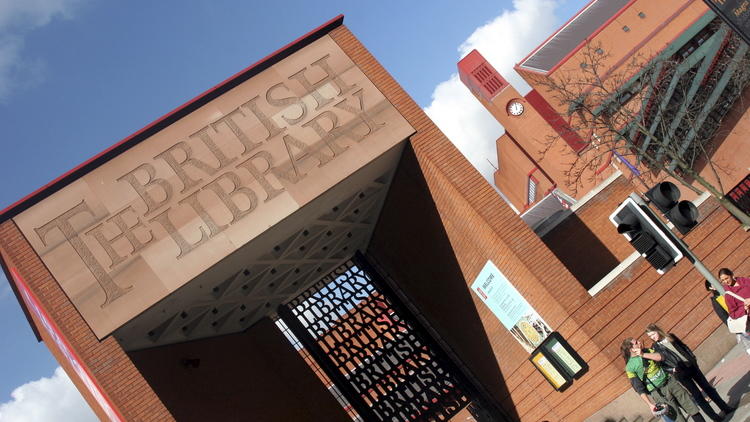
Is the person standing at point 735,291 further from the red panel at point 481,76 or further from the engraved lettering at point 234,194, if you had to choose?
the red panel at point 481,76

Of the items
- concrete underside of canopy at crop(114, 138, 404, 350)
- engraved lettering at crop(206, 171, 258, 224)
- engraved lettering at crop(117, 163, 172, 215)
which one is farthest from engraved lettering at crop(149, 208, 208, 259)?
engraved lettering at crop(206, 171, 258, 224)

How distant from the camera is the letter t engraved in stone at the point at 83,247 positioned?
13.4 m

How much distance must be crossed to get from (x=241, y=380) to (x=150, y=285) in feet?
17.6

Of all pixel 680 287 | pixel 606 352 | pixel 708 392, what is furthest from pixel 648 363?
pixel 680 287

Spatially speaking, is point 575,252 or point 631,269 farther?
point 575,252

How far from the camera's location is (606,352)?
1410 cm

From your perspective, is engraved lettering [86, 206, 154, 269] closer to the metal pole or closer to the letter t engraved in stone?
the letter t engraved in stone

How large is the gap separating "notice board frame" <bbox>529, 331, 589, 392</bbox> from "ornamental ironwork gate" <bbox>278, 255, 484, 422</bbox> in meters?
4.47

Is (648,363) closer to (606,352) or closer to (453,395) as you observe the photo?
(606,352)

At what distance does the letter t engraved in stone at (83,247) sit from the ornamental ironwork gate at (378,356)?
7.69 metres

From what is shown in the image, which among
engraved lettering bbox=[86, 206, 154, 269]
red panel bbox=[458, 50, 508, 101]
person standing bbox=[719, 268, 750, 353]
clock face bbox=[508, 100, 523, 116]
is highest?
red panel bbox=[458, 50, 508, 101]

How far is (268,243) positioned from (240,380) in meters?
4.44

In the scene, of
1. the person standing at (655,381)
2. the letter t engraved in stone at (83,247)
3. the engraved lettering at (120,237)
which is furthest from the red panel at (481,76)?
the person standing at (655,381)

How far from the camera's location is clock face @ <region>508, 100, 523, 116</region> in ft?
146
